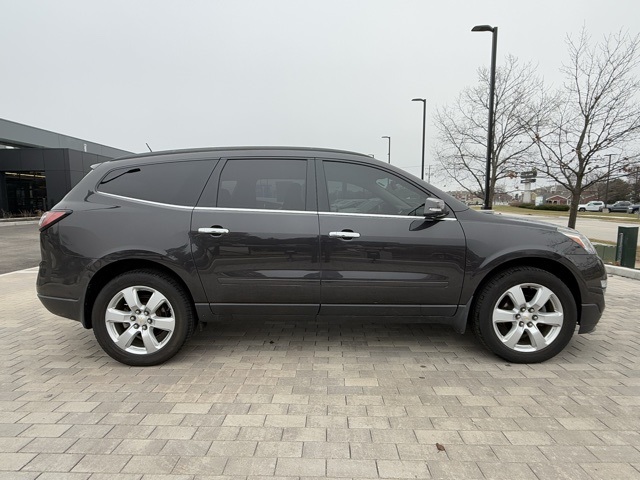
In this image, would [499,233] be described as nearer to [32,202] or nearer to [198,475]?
[198,475]

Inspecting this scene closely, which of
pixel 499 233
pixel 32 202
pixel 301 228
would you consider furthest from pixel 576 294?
pixel 32 202

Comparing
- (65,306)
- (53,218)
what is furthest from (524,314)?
(53,218)

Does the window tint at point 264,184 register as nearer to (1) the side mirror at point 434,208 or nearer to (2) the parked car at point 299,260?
(2) the parked car at point 299,260

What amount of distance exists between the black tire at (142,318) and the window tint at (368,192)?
159 centimetres

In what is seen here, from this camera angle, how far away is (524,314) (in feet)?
10.8

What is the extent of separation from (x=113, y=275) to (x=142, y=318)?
479mm

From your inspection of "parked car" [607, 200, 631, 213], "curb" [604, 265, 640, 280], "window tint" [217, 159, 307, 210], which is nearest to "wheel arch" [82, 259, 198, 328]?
"window tint" [217, 159, 307, 210]

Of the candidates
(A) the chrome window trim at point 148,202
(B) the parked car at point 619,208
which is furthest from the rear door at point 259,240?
(B) the parked car at point 619,208

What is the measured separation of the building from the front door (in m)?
27.6

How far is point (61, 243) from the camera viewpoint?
328cm

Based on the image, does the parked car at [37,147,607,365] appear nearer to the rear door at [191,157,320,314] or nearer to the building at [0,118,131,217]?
the rear door at [191,157,320,314]

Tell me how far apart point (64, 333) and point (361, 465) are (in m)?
3.74

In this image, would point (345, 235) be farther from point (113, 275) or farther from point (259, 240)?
point (113, 275)

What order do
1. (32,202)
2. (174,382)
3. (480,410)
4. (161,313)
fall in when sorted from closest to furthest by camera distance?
(480,410)
(174,382)
(161,313)
(32,202)
